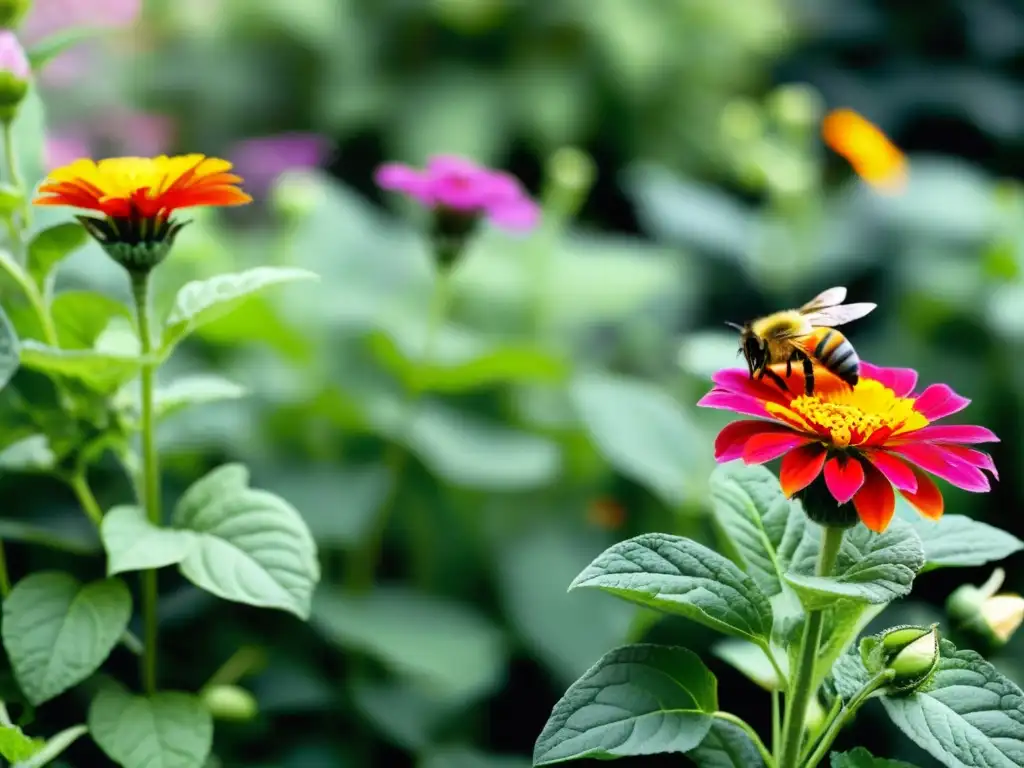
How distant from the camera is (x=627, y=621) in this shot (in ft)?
2.87

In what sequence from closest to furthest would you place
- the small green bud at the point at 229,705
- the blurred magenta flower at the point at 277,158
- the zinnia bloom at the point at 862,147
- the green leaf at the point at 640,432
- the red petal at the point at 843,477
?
the red petal at the point at 843,477 → the small green bud at the point at 229,705 → the green leaf at the point at 640,432 → the zinnia bloom at the point at 862,147 → the blurred magenta flower at the point at 277,158

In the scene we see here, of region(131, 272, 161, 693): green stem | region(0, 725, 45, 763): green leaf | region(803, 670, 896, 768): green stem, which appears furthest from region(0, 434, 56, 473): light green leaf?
region(803, 670, 896, 768): green stem

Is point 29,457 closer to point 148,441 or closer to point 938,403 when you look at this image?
point 148,441

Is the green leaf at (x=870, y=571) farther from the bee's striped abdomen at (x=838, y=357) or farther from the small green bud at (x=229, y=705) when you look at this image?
the small green bud at (x=229, y=705)

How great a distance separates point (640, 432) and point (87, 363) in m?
0.55

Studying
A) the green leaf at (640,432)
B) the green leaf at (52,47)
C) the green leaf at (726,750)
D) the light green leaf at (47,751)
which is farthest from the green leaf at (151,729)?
the green leaf at (640,432)

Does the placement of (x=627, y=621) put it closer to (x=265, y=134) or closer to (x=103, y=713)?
(x=103, y=713)

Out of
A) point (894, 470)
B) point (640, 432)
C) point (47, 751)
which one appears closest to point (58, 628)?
point (47, 751)

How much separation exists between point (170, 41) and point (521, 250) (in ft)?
4.51

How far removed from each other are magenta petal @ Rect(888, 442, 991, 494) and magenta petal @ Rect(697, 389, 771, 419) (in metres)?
0.05

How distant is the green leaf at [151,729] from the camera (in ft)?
1.53

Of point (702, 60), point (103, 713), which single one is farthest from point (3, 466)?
point (702, 60)

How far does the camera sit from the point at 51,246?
51cm

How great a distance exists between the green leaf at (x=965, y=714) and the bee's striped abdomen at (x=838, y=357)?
0.11 m
